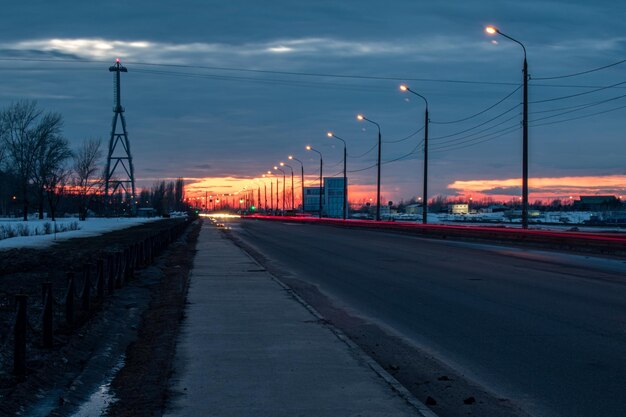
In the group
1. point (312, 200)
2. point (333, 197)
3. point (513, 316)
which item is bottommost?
point (513, 316)

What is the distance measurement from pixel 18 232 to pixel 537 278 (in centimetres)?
3785

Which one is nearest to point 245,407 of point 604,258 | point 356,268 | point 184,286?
point 184,286

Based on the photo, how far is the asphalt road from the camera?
790 centimetres

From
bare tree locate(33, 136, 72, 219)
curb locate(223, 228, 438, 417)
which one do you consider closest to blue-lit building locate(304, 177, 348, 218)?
bare tree locate(33, 136, 72, 219)

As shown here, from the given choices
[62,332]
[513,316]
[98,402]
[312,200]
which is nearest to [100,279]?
[62,332]

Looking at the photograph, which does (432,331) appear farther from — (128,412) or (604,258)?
(604,258)

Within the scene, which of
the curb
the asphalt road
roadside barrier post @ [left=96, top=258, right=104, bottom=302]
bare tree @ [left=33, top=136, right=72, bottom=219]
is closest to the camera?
the curb

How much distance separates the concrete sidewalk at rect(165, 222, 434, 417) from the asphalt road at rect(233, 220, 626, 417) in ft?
4.46

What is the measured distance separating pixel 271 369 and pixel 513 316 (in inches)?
243

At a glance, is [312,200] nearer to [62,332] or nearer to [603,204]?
[603,204]

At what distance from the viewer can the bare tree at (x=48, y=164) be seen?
78688 mm

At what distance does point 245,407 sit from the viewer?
21.7ft

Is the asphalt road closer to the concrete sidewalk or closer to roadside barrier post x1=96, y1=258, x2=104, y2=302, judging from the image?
the concrete sidewalk

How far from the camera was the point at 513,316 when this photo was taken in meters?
12.9
